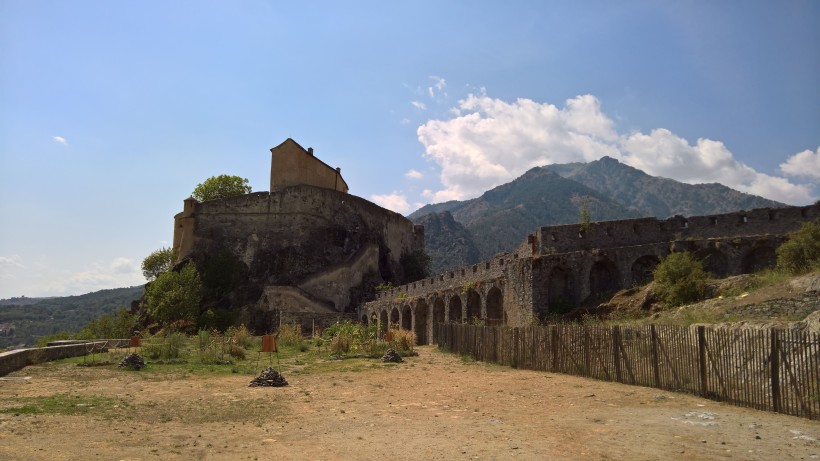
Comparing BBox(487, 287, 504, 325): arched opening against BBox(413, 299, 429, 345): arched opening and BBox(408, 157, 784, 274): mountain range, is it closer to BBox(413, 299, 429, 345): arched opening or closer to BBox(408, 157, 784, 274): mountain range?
BBox(413, 299, 429, 345): arched opening

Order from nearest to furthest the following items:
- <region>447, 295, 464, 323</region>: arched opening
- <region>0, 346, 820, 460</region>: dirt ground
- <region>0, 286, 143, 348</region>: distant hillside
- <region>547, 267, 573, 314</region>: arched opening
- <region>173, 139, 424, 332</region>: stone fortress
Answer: <region>0, 346, 820, 460</region>: dirt ground, <region>547, 267, 573, 314</region>: arched opening, <region>447, 295, 464, 323</region>: arched opening, <region>173, 139, 424, 332</region>: stone fortress, <region>0, 286, 143, 348</region>: distant hillside

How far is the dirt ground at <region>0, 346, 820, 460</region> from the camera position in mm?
7734

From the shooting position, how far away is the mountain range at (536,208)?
111062 millimetres

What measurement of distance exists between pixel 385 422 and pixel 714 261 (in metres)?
20.2

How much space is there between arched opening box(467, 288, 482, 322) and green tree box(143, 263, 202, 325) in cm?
2415

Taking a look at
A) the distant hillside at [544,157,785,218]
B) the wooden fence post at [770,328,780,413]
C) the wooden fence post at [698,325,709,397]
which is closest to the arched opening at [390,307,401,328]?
the wooden fence post at [698,325,709,397]

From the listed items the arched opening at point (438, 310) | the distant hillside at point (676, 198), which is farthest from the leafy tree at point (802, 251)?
the distant hillside at point (676, 198)

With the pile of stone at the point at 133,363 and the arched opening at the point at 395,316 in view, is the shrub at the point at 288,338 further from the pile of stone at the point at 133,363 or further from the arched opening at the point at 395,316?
the arched opening at the point at 395,316

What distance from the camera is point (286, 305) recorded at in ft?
157

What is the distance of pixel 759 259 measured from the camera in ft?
77.2

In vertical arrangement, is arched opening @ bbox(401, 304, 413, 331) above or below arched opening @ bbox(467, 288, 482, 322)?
below

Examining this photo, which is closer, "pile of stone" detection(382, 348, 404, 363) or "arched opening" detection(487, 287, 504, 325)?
"pile of stone" detection(382, 348, 404, 363)

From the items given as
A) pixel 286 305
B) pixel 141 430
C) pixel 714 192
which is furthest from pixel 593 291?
pixel 714 192

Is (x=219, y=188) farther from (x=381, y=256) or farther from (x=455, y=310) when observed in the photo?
(x=455, y=310)
